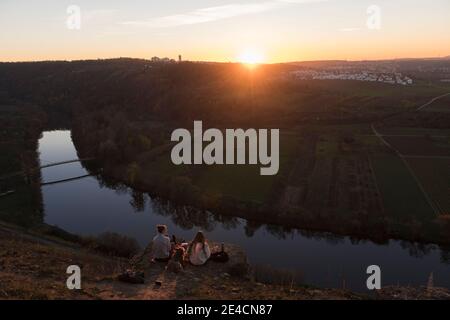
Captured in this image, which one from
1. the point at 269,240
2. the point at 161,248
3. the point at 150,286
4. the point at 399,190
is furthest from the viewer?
the point at 399,190

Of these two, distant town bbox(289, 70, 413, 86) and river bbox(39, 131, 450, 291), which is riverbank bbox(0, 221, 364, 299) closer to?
river bbox(39, 131, 450, 291)

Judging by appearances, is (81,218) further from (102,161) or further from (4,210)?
(102,161)

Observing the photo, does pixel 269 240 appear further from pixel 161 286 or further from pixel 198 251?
pixel 161 286

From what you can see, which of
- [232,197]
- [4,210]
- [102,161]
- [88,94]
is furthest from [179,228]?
[88,94]

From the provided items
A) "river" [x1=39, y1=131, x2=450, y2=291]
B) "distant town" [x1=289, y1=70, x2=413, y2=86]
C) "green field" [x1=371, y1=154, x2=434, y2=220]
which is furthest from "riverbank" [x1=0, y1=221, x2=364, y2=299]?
"distant town" [x1=289, y1=70, x2=413, y2=86]

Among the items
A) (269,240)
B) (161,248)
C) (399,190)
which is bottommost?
(269,240)

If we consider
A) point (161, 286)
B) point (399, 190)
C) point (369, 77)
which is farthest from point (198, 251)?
point (369, 77)
